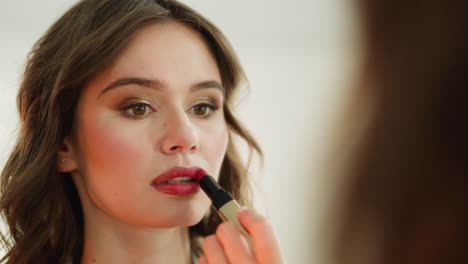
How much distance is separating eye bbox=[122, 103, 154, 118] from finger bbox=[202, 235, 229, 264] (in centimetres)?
33

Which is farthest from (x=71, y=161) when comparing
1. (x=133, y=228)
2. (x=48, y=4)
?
(x=48, y=4)

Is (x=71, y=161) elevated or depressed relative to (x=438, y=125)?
elevated

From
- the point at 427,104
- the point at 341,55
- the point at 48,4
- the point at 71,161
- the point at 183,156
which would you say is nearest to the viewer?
the point at 427,104

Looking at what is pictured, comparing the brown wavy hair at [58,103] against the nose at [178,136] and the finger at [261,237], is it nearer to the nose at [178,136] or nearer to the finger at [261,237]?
the nose at [178,136]

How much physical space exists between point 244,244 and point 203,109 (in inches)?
16.5

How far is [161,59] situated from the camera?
98cm

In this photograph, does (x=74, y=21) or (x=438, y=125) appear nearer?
(x=438, y=125)

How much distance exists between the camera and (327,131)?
0.84 ft

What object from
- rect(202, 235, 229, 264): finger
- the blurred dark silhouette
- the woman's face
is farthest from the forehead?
the blurred dark silhouette

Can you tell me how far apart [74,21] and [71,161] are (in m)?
0.27

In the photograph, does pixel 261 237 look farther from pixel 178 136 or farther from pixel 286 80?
pixel 286 80

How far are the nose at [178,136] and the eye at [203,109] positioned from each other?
0.24 feet

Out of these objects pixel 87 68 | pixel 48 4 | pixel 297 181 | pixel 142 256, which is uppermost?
pixel 48 4

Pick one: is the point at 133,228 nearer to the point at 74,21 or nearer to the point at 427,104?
the point at 74,21
